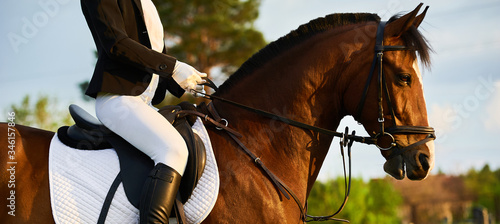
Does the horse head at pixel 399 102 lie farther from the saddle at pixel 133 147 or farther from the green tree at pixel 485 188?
the green tree at pixel 485 188

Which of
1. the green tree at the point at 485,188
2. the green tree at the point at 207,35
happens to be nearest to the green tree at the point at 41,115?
the green tree at the point at 207,35

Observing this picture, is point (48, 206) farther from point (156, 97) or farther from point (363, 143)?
point (363, 143)

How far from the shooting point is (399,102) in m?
3.37

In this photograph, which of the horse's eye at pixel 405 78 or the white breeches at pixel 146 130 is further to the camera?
the horse's eye at pixel 405 78

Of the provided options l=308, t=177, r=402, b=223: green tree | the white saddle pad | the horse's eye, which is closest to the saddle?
the white saddle pad

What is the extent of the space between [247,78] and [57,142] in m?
1.58

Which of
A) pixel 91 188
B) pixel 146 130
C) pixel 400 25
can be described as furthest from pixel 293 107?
pixel 91 188

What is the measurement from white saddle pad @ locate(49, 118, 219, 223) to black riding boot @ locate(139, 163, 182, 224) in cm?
15

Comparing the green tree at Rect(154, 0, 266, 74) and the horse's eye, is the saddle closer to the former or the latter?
the horse's eye

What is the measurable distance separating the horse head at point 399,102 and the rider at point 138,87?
1.39 metres

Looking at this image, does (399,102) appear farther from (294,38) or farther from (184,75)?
(184,75)

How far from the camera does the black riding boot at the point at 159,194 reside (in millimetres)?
2832

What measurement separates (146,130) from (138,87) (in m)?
0.46

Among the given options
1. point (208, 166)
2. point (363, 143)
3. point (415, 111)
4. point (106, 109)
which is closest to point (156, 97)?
point (106, 109)
